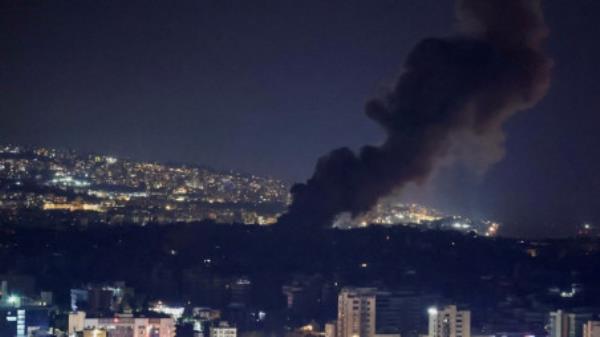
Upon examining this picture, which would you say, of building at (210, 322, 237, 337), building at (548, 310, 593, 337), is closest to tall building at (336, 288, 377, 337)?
building at (210, 322, 237, 337)

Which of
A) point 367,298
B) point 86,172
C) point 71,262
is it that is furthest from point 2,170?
point 367,298

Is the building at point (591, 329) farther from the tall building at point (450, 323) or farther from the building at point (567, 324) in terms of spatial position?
the tall building at point (450, 323)

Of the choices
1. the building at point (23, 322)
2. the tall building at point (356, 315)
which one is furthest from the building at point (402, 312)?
the building at point (23, 322)

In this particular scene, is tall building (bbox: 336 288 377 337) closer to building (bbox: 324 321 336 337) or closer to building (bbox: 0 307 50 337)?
building (bbox: 324 321 336 337)

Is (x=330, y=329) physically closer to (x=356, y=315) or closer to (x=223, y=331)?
(x=356, y=315)

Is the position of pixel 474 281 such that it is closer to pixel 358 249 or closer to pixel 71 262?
pixel 358 249

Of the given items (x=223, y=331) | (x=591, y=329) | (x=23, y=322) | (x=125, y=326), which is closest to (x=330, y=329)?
(x=223, y=331)
